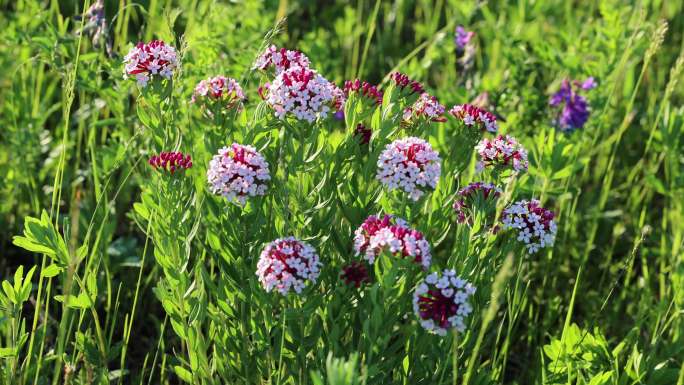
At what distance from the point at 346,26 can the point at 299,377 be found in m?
2.70

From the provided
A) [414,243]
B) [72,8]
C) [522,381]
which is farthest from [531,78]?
[72,8]

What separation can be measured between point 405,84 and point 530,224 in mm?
519

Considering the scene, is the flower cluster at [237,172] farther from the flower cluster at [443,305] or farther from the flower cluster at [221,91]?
the flower cluster at [443,305]

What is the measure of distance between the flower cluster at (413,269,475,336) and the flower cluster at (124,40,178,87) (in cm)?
91

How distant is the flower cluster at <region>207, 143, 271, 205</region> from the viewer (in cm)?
183

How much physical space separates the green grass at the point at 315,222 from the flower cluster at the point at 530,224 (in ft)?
0.27

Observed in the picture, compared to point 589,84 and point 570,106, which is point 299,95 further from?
point 589,84

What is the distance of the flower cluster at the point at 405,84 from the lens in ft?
6.91

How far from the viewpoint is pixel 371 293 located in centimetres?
175

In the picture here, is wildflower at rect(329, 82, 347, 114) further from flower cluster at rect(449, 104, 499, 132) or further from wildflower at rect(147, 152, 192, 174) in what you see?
wildflower at rect(147, 152, 192, 174)

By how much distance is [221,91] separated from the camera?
7.14 feet

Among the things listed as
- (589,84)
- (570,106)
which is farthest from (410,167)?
(589,84)

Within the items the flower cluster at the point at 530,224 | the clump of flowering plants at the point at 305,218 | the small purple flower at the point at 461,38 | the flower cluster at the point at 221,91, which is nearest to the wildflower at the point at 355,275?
the clump of flowering plants at the point at 305,218

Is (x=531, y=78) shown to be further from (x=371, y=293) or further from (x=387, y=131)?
(x=371, y=293)
